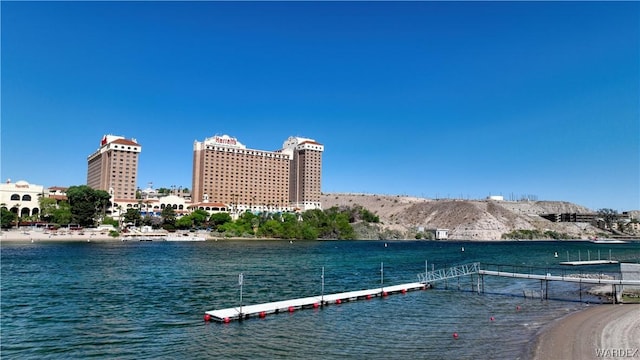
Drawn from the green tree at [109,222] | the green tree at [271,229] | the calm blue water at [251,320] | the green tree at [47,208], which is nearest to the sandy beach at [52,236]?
the green tree at [109,222]

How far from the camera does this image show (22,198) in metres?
190

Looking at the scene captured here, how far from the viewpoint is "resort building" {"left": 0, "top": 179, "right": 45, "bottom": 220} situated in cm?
18488

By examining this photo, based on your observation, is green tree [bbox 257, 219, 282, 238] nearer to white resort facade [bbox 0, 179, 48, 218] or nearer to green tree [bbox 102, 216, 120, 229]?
green tree [bbox 102, 216, 120, 229]

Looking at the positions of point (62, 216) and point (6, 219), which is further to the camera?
point (62, 216)

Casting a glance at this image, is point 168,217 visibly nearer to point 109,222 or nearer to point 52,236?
point 109,222

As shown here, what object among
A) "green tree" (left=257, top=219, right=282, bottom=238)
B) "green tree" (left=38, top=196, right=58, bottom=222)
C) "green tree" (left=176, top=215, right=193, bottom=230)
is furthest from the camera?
"green tree" (left=176, top=215, right=193, bottom=230)

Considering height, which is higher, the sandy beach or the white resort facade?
the white resort facade

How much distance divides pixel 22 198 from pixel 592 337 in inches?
8704

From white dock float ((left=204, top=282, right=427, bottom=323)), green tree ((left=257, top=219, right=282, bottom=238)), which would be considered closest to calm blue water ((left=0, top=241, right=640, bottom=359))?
white dock float ((left=204, top=282, right=427, bottom=323))

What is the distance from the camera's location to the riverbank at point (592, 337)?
939 inches

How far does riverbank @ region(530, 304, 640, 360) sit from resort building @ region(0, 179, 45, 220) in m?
208

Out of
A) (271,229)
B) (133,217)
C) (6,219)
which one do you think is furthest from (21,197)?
(271,229)

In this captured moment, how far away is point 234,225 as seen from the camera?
635 feet

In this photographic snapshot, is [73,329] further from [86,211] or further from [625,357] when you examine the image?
[86,211]
